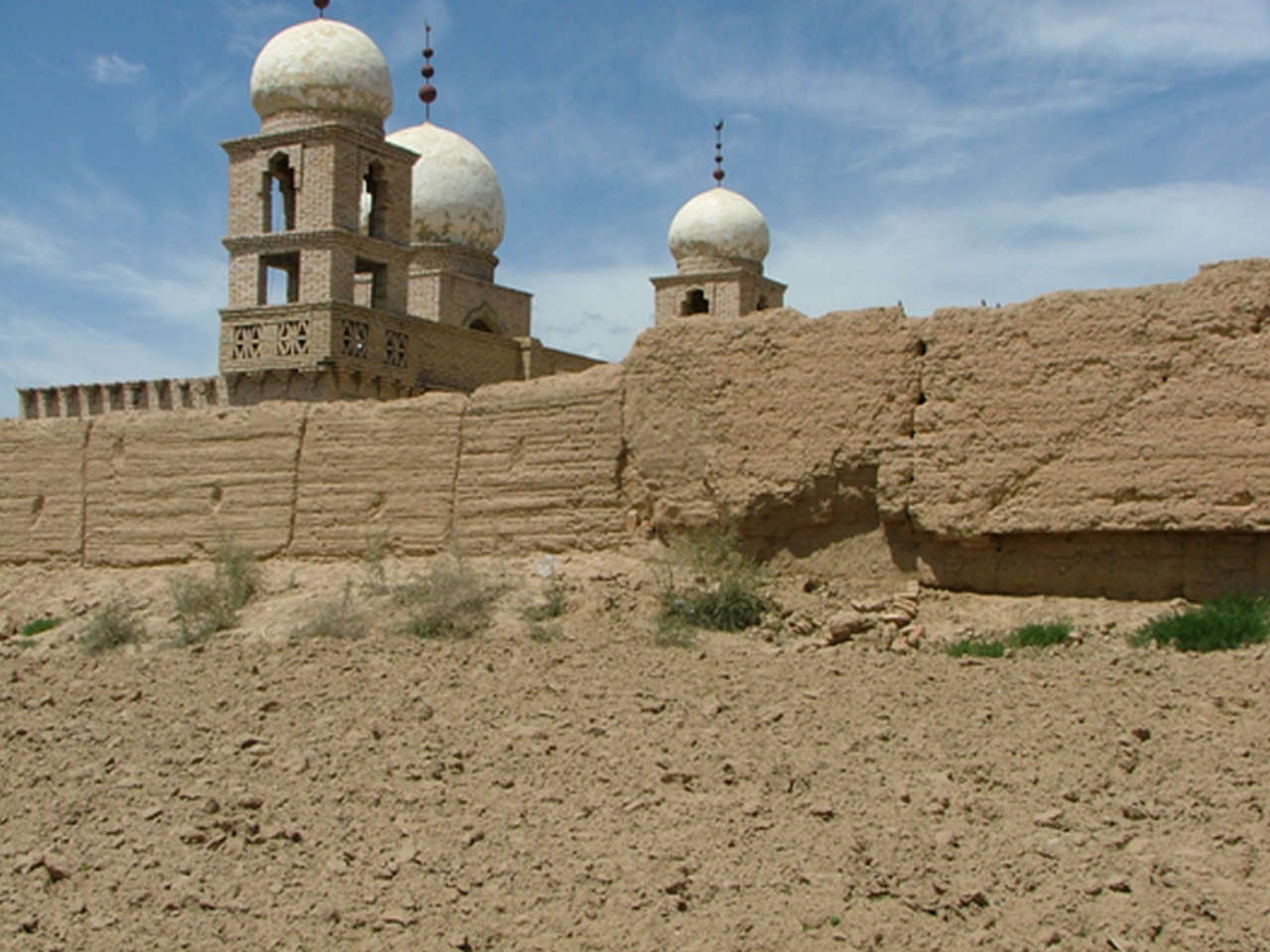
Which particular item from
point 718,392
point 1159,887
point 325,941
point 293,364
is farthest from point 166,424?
point 293,364

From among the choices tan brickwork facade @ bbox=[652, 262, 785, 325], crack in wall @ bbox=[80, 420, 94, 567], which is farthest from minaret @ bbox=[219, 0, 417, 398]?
crack in wall @ bbox=[80, 420, 94, 567]

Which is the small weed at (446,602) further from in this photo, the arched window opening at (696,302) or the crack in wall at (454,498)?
the arched window opening at (696,302)

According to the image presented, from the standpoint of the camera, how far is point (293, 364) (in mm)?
22359

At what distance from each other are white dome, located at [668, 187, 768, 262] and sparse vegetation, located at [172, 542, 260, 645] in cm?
2066

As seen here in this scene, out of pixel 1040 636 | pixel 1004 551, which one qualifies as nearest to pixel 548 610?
pixel 1004 551

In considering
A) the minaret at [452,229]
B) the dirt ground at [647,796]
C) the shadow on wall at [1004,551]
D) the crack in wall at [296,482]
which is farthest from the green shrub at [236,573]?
the minaret at [452,229]

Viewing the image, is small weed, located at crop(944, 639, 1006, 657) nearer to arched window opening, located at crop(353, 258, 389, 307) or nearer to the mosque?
the mosque

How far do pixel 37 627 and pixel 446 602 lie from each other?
3354 mm

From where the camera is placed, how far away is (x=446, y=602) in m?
8.90

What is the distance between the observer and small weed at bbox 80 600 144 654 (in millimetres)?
9570

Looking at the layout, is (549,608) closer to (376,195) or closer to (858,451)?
(858,451)

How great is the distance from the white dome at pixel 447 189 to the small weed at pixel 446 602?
18.9 metres

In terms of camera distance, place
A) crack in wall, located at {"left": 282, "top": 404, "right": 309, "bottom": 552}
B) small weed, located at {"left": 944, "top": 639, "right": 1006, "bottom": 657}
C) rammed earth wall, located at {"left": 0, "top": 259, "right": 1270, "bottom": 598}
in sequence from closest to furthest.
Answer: small weed, located at {"left": 944, "top": 639, "right": 1006, "bottom": 657}, rammed earth wall, located at {"left": 0, "top": 259, "right": 1270, "bottom": 598}, crack in wall, located at {"left": 282, "top": 404, "right": 309, "bottom": 552}

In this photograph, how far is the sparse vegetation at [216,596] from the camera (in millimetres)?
9469
